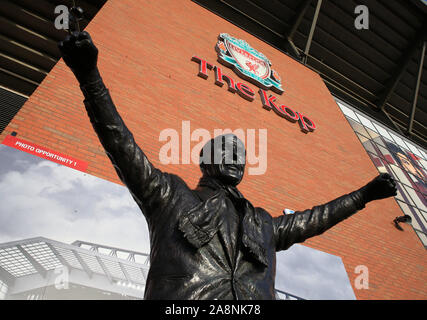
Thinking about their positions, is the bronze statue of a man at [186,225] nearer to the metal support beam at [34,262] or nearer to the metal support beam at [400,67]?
the metal support beam at [34,262]

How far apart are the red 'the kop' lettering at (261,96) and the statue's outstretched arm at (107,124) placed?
4653 millimetres

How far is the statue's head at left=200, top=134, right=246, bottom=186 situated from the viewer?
1.57 metres

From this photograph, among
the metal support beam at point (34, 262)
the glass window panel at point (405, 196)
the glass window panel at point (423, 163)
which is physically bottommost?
the metal support beam at point (34, 262)

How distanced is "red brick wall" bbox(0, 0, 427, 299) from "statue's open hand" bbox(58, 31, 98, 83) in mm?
2481

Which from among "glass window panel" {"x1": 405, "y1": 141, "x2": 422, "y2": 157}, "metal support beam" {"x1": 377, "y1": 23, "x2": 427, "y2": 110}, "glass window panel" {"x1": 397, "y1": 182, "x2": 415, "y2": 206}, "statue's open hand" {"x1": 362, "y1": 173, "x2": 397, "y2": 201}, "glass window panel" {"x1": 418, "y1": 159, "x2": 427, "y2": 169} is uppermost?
"metal support beam" {"x1": 377, "y1": 23, "x2": 427, "y2": 110}

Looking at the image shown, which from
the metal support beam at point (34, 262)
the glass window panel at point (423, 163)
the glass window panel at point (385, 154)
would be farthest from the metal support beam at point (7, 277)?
the glass window panel at point (423, 163)

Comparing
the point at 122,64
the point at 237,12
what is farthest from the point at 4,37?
the point at 237,12

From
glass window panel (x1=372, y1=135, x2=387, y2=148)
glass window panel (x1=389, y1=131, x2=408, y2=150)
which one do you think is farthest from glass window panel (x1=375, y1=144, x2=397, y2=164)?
glass window panel (x1=389, y1=131, x2=408, y2=150)

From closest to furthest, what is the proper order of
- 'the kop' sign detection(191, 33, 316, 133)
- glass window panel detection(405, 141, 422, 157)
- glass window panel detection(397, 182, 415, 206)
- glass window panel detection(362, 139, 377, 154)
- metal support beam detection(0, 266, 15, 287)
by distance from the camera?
1. metal support beam detection(0, 266, 15, 287)
2. 'the kop' sign detection(191, 33, 316, 133)
3. glass window panel detection(397, 182, 415, 206)
4. glass window panel detection(362, 139, 377, 154)
5. glass window panel detection(405, 141, 422, 157)

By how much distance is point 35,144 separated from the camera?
10.2 ft

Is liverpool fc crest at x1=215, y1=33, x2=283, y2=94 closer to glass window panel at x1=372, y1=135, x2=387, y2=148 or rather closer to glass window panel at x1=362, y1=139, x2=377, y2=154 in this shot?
glass window panel at x1=362, y1=139, x2=377, y2=154

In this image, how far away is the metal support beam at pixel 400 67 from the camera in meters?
10.9
